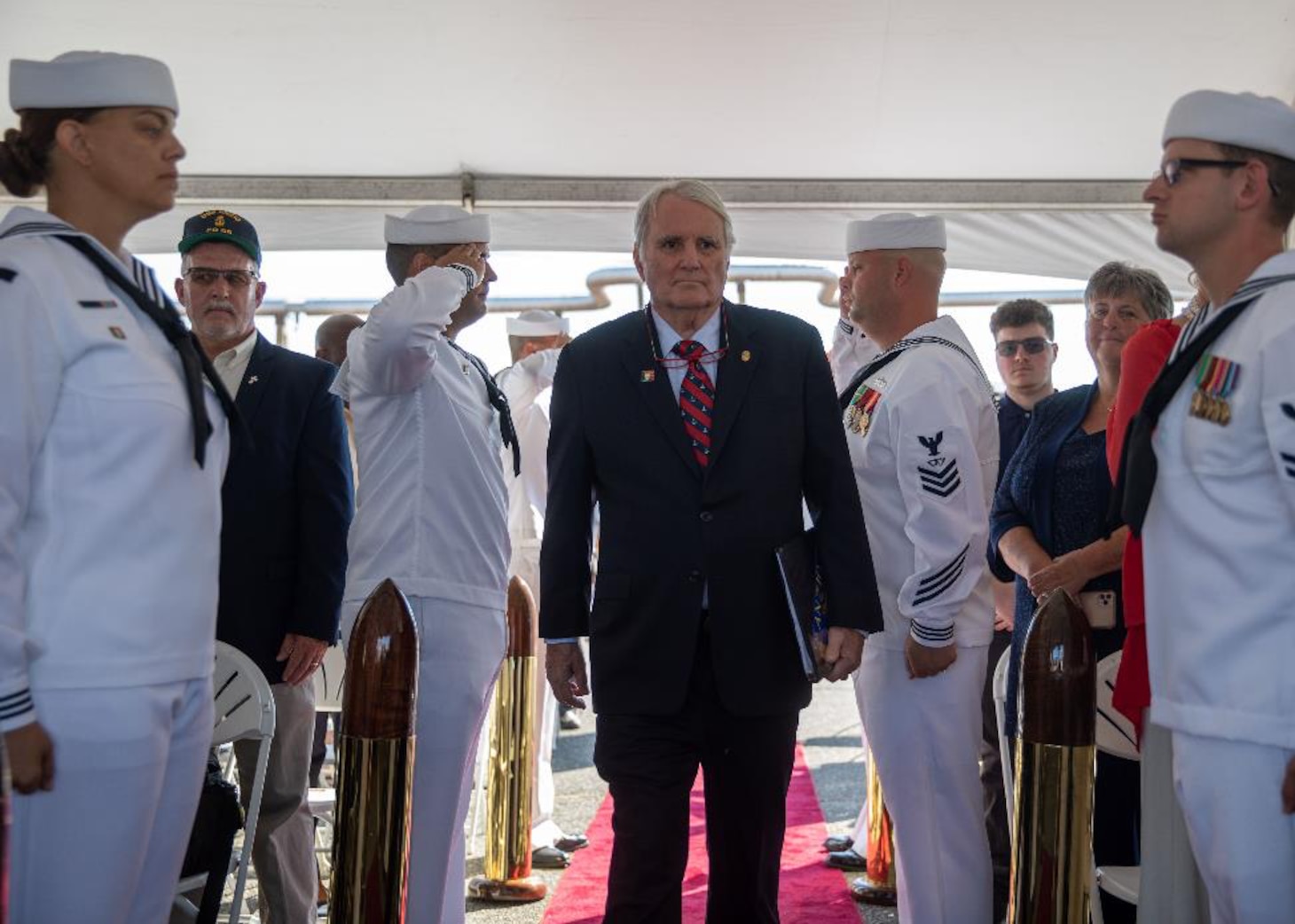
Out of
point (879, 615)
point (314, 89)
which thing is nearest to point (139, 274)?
point (879, 615)

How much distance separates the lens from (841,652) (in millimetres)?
3119

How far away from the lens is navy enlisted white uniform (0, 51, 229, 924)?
204 centimetres

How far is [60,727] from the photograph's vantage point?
6.69ft

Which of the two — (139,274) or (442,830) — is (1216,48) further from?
(139,274)

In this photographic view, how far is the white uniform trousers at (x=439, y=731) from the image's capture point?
341 cm

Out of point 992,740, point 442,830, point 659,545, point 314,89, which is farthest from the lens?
point 314,89

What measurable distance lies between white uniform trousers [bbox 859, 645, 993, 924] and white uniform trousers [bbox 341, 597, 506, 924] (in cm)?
102

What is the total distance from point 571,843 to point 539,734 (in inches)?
18.9

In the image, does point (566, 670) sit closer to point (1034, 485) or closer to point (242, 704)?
point (242, 704)

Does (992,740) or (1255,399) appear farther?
(992,740)

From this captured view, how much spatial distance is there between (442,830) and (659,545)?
3.02ft

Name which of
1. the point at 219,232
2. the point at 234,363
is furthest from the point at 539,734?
the point at 219,232

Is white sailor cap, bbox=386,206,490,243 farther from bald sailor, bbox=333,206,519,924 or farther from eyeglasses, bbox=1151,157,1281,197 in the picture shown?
eyeglasses, bbox=1151,157,1281,197

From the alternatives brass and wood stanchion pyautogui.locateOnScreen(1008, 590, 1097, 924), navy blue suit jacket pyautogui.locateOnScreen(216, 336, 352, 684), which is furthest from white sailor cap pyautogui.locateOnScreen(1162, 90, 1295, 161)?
navy blue suit jacket pyautogui.locateOnScreen(216, 336, 352, 684)
